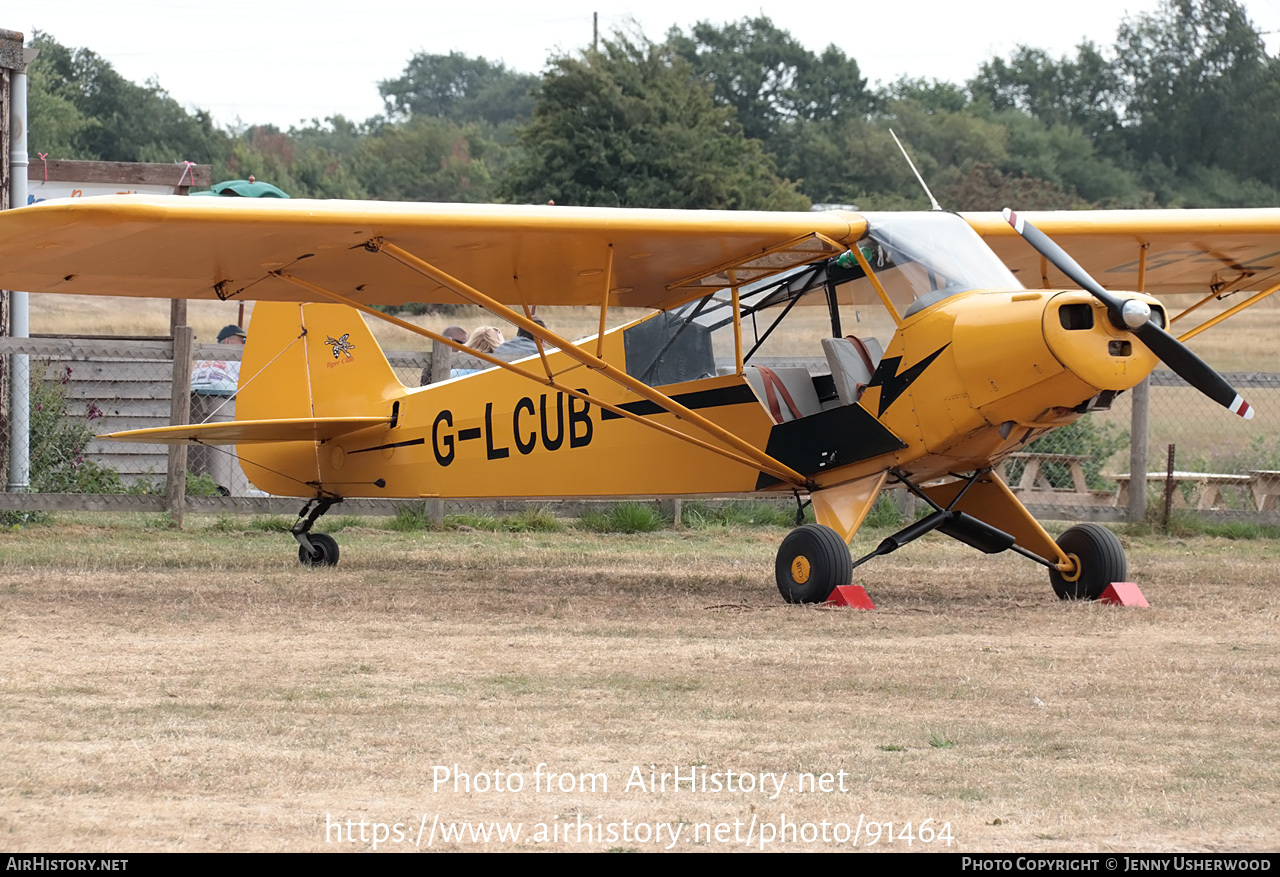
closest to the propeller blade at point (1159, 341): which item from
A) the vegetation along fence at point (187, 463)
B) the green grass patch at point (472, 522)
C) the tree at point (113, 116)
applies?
the vegetation along fence at point (187, 463)

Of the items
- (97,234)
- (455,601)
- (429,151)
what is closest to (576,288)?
(455,601)

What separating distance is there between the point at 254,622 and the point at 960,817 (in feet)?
15.5

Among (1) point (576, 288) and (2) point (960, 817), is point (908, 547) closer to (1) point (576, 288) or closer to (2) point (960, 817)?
(1) point (576, 288)

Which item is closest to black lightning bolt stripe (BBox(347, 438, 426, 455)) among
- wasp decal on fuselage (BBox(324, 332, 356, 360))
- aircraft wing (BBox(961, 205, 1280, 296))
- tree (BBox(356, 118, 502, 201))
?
wasp decal on fuselage (BBox(324, 332, 356, 360))

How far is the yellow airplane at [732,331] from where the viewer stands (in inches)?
303

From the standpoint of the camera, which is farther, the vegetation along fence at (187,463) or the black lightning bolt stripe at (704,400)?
the vegetation along fence at (187,463)

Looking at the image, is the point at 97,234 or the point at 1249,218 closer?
the point at 97,234

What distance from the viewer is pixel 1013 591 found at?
9352 mm

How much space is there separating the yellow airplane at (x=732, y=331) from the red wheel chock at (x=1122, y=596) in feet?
0.23

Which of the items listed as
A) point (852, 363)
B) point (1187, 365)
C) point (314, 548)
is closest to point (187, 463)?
point (314, 548)

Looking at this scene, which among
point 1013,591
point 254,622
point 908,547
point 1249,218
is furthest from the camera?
point 908,547

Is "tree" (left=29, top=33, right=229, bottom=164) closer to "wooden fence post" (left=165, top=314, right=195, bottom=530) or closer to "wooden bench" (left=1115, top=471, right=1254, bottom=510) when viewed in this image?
"wooden fence post" (left=165, top=314, right=195, bottom=530)

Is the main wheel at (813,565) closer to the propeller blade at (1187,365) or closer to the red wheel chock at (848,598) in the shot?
the red wheel chock at (848,598)
